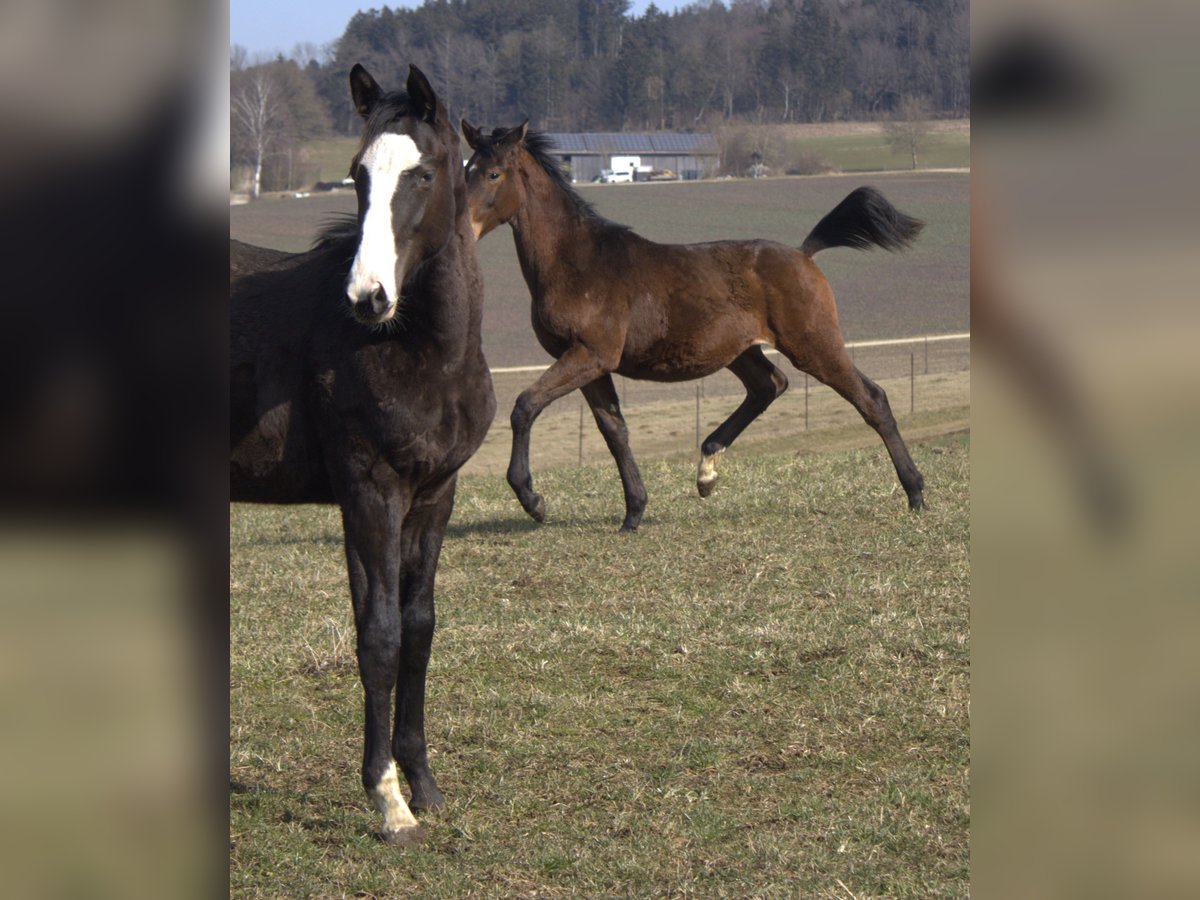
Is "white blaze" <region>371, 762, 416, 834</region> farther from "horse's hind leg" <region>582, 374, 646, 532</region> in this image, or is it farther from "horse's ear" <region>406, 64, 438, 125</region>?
"horse's hind leg" <region>582, 374, 646, 532</region>

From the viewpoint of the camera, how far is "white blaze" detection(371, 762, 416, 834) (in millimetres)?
4234

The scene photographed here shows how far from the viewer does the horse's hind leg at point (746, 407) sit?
32.8 ft

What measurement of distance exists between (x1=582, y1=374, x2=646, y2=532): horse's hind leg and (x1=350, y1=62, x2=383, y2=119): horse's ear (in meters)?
5.31

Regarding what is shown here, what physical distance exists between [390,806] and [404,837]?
11 cm

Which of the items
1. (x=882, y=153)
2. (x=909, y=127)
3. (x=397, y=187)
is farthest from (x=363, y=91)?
(x=882, y=153)

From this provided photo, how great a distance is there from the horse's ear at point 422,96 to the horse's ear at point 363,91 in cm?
17

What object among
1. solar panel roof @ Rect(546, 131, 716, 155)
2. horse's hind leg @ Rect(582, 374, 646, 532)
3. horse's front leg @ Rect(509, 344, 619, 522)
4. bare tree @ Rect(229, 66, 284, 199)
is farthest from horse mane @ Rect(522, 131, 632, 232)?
solar panel roof @ Rect(546, 131, 716, 155)

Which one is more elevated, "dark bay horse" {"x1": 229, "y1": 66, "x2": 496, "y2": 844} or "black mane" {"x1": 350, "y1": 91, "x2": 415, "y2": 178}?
"black mane" {"x1": 350, "y1": 91, "x2": 415, "y2": 178}

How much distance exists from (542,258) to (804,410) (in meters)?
9.01

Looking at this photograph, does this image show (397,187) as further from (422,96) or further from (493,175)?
(493,175)

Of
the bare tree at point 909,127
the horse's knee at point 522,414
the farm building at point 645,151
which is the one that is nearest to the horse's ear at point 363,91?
the horse's knee at point 522,414
